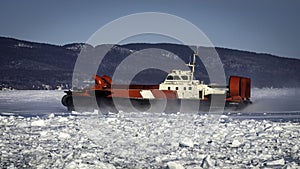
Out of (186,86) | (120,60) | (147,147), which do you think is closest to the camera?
(147,147)

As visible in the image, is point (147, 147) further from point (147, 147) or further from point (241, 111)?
point (241, 111)

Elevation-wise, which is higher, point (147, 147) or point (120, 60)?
point (120, 60)

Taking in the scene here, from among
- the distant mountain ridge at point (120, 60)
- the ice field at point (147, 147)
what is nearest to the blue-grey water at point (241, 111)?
the ice field at point (147, 147)

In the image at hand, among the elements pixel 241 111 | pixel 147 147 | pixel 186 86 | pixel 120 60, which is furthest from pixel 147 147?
pixel 120 60

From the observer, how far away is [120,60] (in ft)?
462

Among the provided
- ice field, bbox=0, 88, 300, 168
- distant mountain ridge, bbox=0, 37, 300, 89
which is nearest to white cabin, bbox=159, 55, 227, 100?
ice field, bbox=0, 88, 300, 168

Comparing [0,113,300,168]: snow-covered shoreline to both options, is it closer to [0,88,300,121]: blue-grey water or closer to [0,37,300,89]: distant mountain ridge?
[0,88,300,121]: blue-grey water

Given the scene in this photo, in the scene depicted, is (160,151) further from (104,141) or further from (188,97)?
(188,97)

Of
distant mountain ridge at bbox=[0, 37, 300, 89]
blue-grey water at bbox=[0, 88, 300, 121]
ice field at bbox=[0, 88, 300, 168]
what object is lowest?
ice field at bbox=[0, 88, 300, 168]

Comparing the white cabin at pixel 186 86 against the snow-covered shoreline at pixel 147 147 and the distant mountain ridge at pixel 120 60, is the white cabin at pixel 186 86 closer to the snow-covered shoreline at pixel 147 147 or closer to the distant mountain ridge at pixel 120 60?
the snow-covered shoreline at pixel 147 147

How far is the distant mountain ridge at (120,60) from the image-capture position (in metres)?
122

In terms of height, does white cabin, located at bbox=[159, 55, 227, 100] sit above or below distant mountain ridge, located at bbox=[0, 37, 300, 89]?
below

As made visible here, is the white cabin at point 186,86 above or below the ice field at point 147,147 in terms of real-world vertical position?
above

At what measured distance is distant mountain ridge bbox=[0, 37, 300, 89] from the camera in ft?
400
